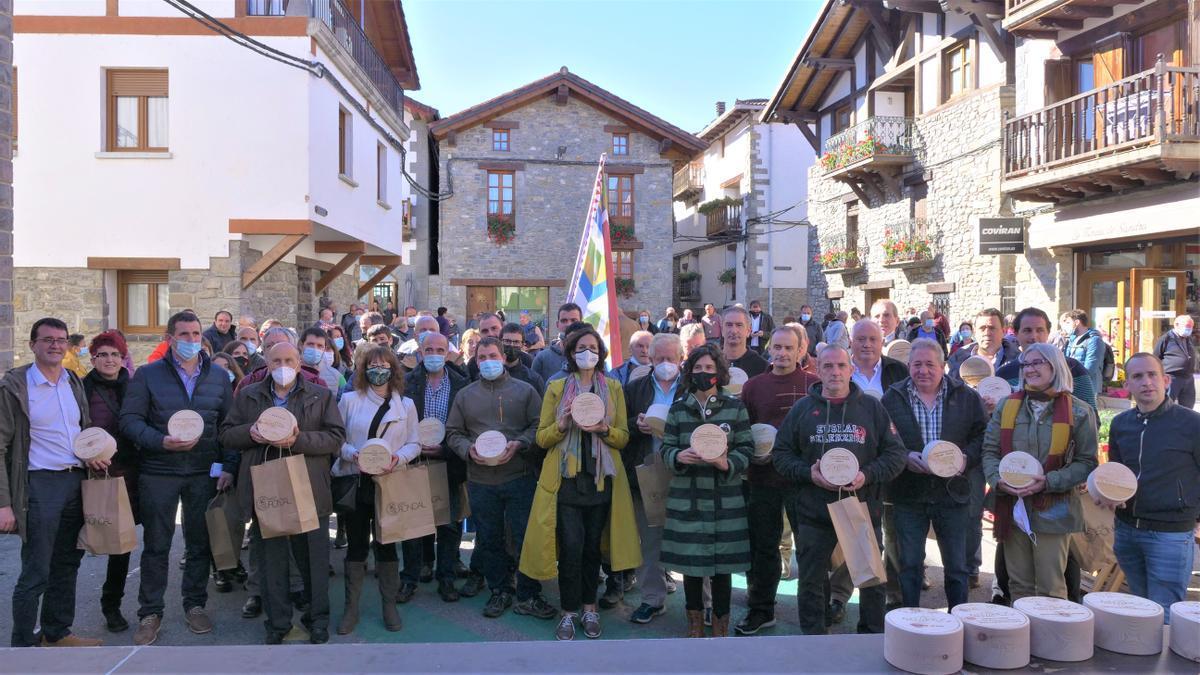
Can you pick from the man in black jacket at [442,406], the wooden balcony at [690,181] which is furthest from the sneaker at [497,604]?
the wooden balcony at [690,181]

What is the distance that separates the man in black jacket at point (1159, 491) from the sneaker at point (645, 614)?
2.67 m

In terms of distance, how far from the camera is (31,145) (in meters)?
12.7

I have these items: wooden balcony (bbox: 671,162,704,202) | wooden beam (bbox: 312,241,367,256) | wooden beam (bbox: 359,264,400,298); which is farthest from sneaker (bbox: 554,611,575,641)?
wooden balcony (bbox: 671,162,704,202)

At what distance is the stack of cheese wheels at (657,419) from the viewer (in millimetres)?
5289

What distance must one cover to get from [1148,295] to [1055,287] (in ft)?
6.62

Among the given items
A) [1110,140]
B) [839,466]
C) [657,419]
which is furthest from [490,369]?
[1110,140]

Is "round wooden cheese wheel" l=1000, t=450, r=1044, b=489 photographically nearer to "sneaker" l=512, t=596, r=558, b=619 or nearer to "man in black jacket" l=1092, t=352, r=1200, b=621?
"man in black jacket" l=1092, t=352, r=1200, b=621

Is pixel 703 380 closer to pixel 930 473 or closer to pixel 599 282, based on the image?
pixel 930 473

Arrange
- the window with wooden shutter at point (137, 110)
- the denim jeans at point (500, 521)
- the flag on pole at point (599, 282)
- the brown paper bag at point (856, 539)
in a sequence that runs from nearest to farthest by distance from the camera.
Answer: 1. the brown paper bag at point (856, 539)
2. the denim jeans at point (500, 521)
3. the flag on pole at point (599, 282)
4. the window with wooden shutter at point (137, 110)

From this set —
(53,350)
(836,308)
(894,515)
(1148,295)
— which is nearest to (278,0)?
(53,350)

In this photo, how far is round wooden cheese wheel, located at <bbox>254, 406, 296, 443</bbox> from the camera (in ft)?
15.8

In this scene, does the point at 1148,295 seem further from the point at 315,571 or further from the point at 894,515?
the point at 315,571

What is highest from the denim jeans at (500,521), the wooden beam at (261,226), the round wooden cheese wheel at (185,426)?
the wooden beam at (261,226)

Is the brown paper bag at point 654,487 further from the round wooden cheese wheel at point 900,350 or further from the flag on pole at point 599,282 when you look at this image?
the round wooden cheese wheel at point 900,350
